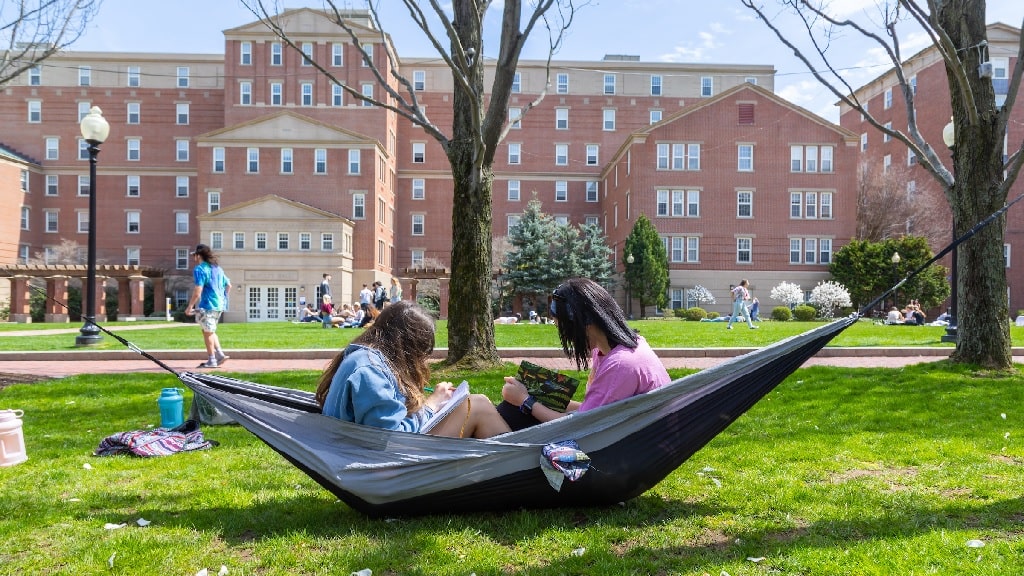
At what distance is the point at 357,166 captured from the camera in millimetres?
42812

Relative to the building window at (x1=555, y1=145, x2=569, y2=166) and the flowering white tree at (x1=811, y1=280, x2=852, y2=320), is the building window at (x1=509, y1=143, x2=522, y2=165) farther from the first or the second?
the flowering white tree at (x1=811, y1=280, x2=852, y2=320)

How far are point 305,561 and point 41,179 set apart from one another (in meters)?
56.9

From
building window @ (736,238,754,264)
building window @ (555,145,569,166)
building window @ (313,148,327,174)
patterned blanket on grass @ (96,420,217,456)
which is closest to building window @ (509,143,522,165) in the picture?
building window @ (555,145,569,166)

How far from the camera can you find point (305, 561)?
313cm

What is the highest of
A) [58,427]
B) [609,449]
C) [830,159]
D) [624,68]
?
[624,68]

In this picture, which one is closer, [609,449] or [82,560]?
[82,560]

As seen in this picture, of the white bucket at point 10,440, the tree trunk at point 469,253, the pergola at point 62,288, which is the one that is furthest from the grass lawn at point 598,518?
the pergola at point 62,288

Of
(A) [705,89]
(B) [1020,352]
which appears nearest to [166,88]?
(A) [705,89]

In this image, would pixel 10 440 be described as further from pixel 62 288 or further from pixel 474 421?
pixel 62 288

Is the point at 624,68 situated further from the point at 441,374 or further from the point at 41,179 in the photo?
the point at 441,374

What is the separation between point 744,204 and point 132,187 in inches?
1661

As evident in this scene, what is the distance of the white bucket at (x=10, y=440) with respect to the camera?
494cm

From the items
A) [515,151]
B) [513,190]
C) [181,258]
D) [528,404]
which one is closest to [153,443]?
[528,404]

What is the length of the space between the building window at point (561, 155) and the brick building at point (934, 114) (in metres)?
19.5
